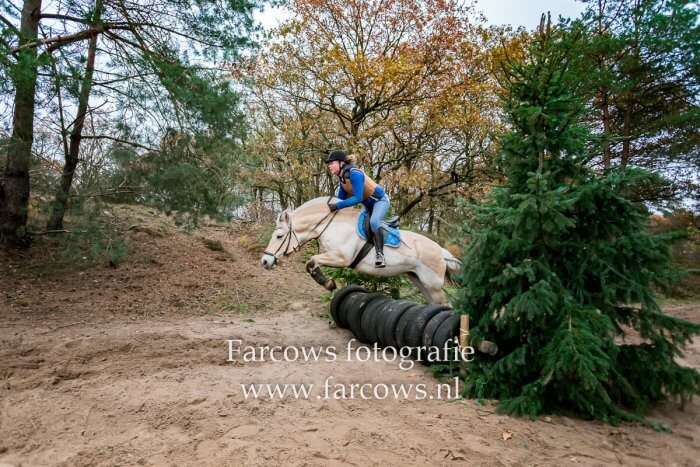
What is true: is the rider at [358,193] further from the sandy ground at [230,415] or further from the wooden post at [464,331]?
the wooden post at [464,331]

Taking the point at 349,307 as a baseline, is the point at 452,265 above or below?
above

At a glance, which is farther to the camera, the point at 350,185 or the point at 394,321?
the point at 350,185

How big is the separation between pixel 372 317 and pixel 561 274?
2.55 m

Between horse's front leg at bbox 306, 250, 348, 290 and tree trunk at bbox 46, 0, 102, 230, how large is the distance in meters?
4.77

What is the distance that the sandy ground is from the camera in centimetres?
276

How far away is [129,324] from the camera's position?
23.1 ft

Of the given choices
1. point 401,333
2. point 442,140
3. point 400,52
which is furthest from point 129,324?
point 442,140

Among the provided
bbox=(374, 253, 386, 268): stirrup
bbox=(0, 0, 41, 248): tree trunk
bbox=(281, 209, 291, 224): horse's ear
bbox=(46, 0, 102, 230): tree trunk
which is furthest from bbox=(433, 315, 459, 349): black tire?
bbox=(0, 0, 41, 248): tree trunk

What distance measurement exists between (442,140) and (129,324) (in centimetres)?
1275

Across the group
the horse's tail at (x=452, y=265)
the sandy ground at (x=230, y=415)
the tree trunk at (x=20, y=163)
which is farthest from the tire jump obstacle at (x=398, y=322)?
the tree trunk at (x=20, y=163)

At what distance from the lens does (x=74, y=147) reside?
29.6 feet

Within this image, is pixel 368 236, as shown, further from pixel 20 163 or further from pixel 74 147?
pixel 20 163

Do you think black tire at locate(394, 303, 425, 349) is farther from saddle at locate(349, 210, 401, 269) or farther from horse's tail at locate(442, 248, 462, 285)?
horse's tail at locate(442, 248, 462, 285)

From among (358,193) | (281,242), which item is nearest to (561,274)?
(358,193)
